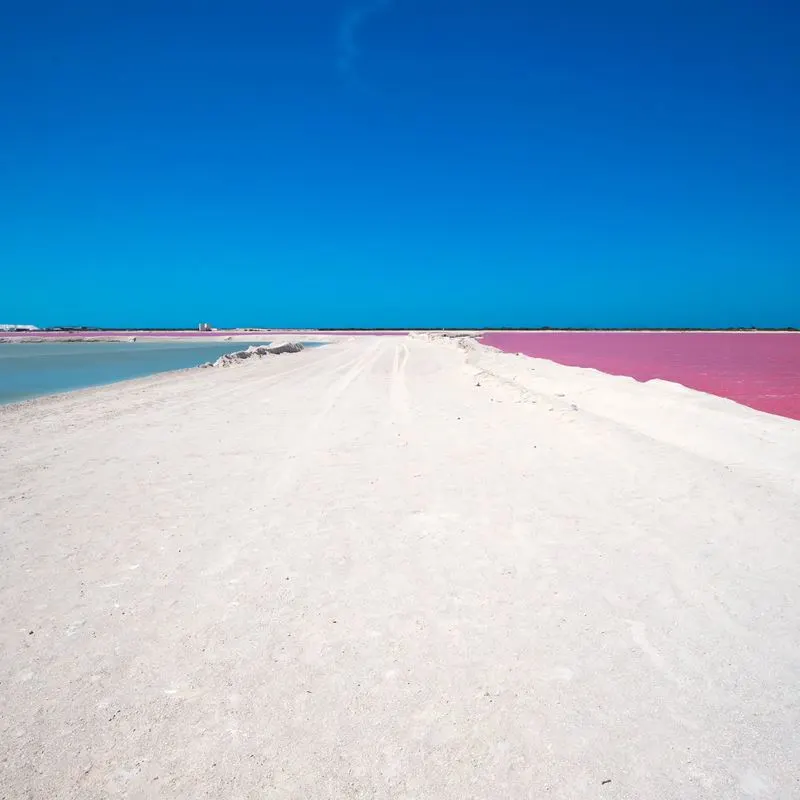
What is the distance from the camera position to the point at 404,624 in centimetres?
290

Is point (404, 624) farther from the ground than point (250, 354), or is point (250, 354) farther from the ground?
point (404, 624)

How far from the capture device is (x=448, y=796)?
1.90 metres

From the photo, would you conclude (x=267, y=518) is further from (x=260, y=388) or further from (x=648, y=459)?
(x=260, y=388)

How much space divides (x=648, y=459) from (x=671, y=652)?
3.66 m

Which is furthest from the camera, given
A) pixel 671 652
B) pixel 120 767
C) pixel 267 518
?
pixel 267 518

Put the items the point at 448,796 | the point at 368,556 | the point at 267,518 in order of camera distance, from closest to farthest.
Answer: the point at 448,796, the point at 368,556, the point at 267,518

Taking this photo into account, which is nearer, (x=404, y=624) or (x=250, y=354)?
(x=404, y=624)

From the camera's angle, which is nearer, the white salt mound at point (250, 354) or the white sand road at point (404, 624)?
the white sand road at point (404, 624)

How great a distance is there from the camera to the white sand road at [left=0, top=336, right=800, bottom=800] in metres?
2.03

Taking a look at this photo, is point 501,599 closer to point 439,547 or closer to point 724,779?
point 439,547

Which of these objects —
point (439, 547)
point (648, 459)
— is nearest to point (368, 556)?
point (439, 547)

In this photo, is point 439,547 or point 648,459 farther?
point 648,459

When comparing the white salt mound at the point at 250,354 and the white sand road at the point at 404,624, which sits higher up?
the white sand road at the point at 404,624

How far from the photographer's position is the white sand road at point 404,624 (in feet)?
6.64
